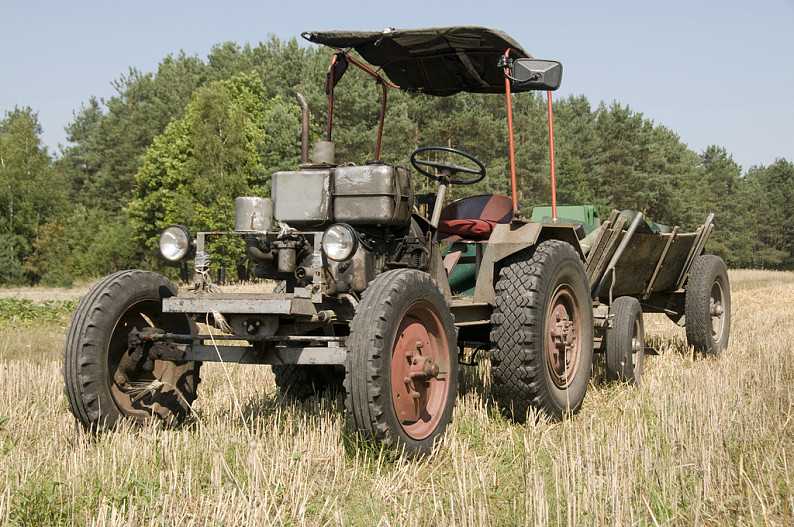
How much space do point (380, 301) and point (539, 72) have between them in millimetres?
2257

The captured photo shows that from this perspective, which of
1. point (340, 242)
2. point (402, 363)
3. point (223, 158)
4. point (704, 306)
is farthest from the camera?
point (223, 158)

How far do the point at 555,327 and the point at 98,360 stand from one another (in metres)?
3.19

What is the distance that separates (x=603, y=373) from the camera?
24.2ft

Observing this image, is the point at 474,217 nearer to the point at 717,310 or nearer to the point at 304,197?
the point at 304,197

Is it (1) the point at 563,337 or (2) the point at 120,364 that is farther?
(1) the point at 563,337

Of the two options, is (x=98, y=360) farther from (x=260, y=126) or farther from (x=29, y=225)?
(x=29, y=225)

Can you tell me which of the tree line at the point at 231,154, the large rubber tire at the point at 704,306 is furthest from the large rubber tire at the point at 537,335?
the tree line at the point at 231,154

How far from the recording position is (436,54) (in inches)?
239

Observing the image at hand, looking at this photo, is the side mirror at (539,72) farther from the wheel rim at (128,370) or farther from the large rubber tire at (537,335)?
the wheel rim at (128,370)

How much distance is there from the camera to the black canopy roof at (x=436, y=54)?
5340 mm

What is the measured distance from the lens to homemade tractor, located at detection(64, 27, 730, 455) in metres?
4.09

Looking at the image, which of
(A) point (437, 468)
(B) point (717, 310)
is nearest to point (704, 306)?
(B) point (717, 310)

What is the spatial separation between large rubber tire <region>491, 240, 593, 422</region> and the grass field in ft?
0.66

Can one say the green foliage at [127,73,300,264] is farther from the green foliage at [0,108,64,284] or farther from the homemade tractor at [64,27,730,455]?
the homemade tractor at [64,27,730,455]
